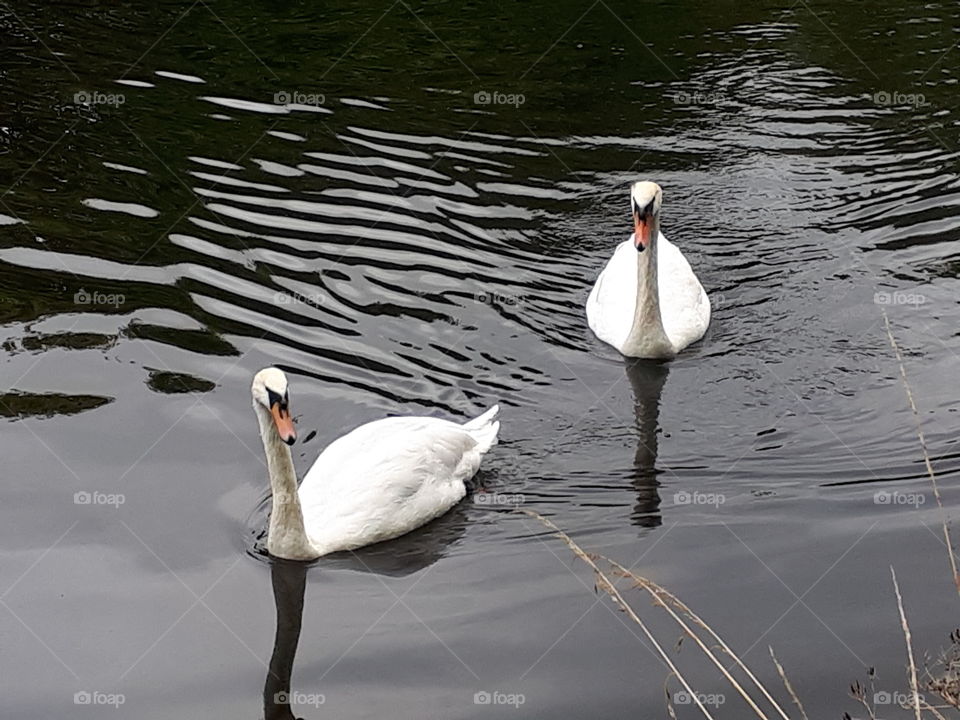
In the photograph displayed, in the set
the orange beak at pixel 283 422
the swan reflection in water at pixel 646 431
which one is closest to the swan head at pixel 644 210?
the swan reflection in water at pixel 646 431

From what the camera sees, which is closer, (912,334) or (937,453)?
(937,453)

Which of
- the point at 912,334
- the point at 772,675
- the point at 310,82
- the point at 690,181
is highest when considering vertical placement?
the point at 310,82

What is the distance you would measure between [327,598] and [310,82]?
30.7 feet

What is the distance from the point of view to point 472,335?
1168 cm

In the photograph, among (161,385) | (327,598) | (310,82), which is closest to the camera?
(327,598)

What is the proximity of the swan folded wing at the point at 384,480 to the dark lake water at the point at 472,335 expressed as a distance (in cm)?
20

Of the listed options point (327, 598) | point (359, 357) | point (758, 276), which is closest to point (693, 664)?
point (327, 598)

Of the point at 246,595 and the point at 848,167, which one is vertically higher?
the point at 848,167

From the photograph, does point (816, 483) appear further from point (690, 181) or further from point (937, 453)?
point (690, 181)

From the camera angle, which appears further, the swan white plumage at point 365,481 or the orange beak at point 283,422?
the swan white plumage at point 365,481

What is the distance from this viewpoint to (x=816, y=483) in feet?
31.4

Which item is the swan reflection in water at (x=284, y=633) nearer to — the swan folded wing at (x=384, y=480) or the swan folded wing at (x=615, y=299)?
the swan folded wing at (x=384, y=480)

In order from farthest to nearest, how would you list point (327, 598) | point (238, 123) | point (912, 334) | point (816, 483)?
point (238, 123) → point (912, 334) → point (816, 483) → point (327, 598)

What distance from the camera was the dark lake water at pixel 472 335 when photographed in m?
8.10
